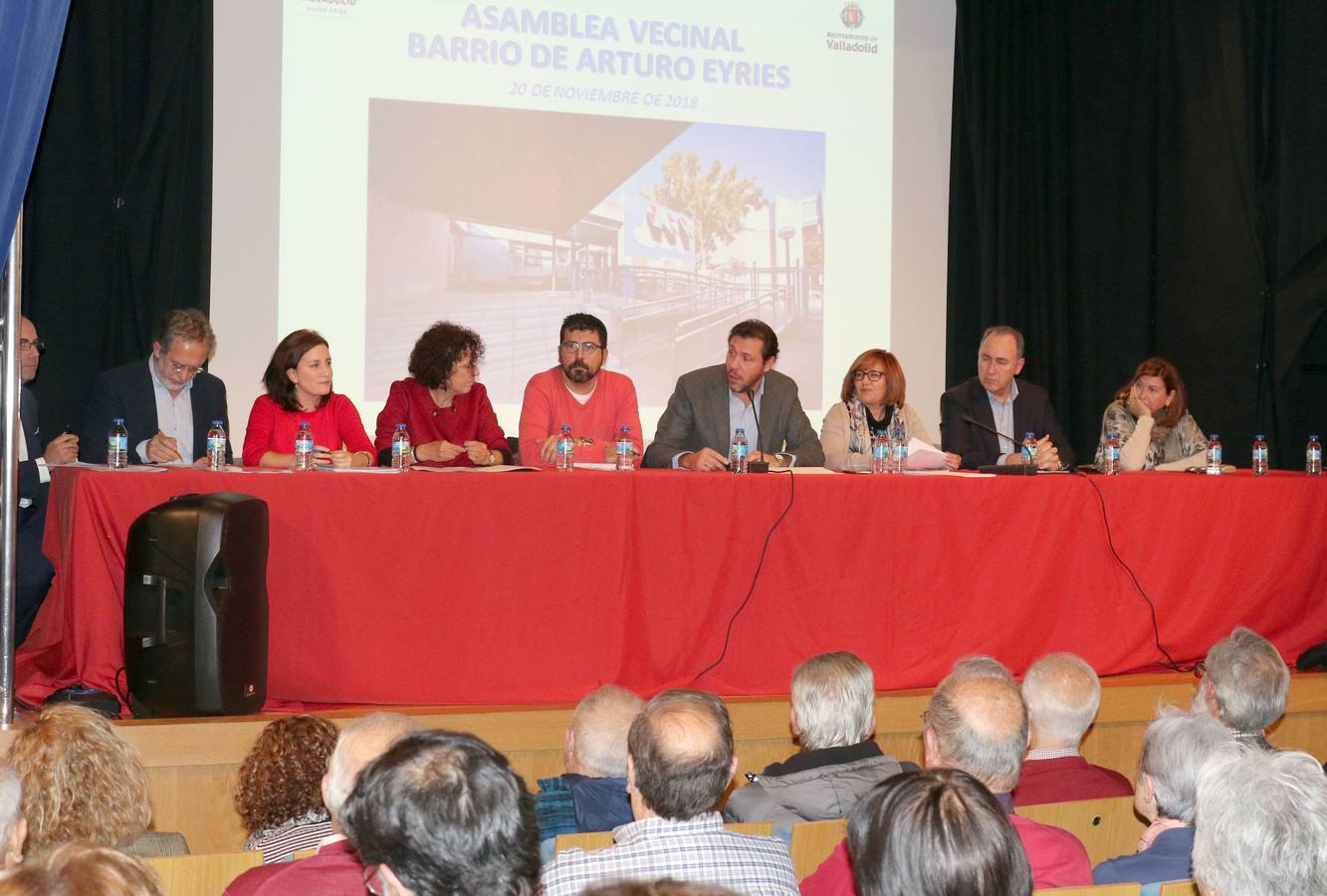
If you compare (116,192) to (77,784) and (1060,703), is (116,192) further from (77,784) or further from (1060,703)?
(1060,703)

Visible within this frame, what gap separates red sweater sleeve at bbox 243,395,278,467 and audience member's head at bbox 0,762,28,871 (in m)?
2.45

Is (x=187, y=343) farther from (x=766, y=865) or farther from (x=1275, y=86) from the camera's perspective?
(x=1275, y=86)

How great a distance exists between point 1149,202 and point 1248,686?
4.01m

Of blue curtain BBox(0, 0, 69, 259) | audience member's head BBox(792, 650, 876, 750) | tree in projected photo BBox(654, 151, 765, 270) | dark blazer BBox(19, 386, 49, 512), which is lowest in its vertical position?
audience member's head BBox(792, 650, 876, 750)

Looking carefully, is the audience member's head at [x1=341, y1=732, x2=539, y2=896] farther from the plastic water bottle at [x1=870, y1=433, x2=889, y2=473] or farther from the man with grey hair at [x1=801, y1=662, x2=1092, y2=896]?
the plastic water bottle at [x1=870, y1=433, x2=889, y2=473]

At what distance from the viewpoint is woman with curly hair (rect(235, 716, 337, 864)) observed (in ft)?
6.71

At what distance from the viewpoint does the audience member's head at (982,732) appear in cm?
210

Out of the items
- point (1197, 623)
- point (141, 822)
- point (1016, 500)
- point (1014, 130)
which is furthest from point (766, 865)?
point (1014, 130)

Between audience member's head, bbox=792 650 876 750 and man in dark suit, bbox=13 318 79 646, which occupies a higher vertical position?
man in dark suit, bbox=13 318 79 646

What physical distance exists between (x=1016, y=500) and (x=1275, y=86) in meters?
3.34

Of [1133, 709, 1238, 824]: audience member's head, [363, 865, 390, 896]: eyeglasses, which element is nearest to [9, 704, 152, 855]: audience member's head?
[363, 865, 390, 896]: eyeglasses

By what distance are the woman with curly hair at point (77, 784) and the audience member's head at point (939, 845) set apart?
1.10 meters

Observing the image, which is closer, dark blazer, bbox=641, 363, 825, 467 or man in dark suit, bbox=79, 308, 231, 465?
man in dark suit, bbox=79, 308, 231, 465

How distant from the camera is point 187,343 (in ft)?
13.1
